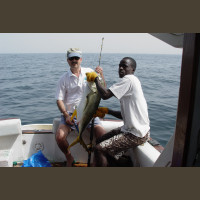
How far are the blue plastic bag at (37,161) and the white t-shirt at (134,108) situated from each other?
1698mm

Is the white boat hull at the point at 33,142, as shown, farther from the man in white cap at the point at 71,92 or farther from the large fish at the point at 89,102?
the large fish at the point at 89,102

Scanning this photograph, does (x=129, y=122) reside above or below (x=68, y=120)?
above

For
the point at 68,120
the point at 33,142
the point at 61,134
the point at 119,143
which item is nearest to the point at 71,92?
the point at 68,120

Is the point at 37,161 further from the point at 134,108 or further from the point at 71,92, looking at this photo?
the point at 134,108

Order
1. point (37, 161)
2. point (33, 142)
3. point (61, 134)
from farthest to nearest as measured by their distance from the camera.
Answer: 1. point (33, 142)
2. point (37, 161)
3. point (61, 134)

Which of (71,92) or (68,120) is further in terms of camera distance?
(71,92)

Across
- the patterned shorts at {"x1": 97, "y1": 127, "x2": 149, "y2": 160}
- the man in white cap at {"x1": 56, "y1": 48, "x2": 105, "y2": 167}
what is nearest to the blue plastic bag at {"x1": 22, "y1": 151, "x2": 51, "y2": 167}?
the man in white cap at {"x1": 56, "y1": 48, "x2": 105, "y2": 167}

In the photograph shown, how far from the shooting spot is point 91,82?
3.15 meters

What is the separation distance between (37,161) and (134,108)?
80.6 inches

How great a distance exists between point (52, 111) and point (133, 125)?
7.36 meters

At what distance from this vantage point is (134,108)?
3.18m

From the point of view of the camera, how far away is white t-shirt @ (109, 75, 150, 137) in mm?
3090

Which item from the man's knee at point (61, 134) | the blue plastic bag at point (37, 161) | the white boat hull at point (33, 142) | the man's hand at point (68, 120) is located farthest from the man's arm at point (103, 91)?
the blue plastic bag at point (37, 161)

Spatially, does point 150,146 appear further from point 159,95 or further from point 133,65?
point 159,95
